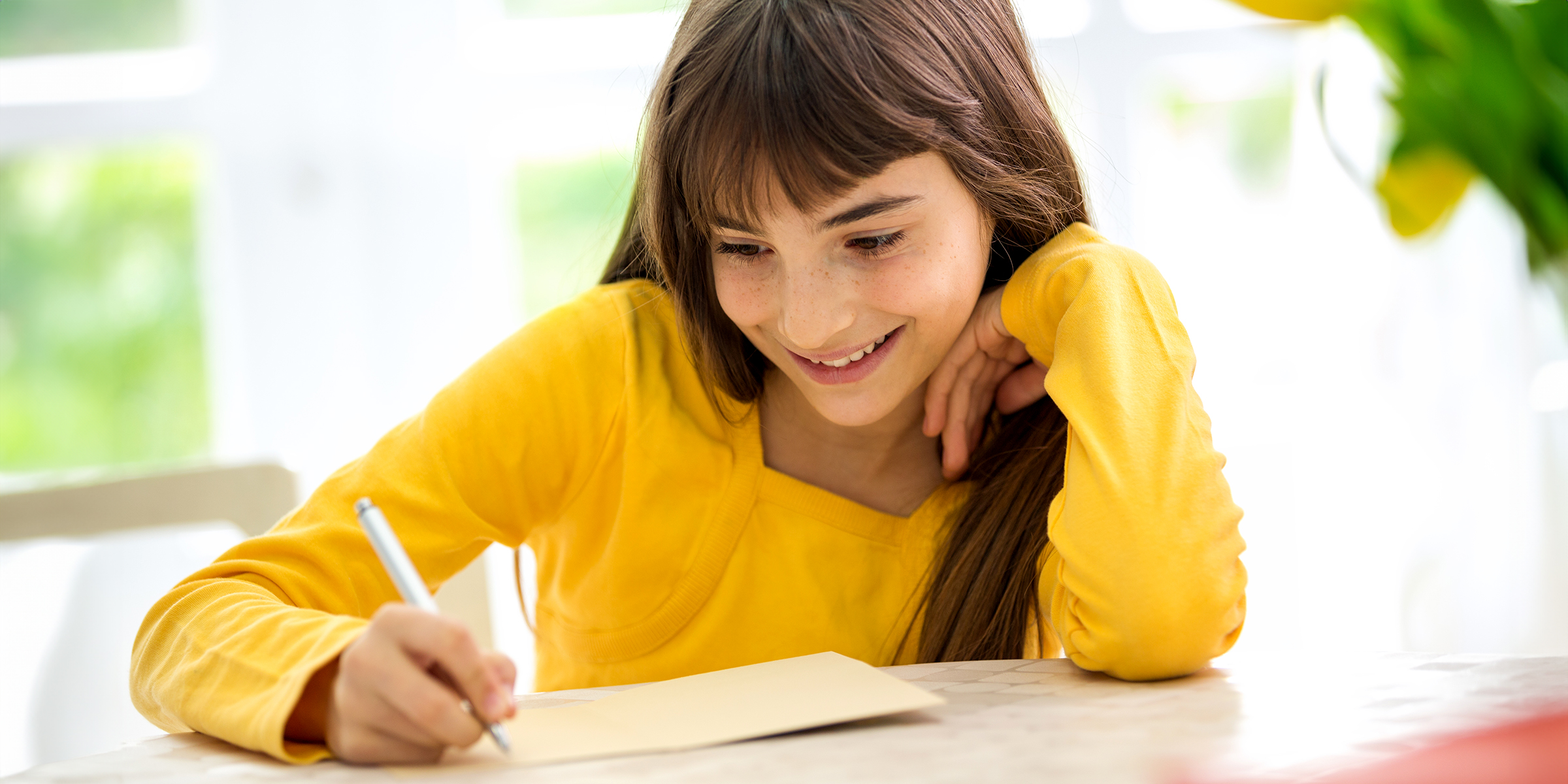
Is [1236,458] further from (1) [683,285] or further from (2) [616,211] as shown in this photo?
(1) [683,285]

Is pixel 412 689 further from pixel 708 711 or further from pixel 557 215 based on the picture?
pixel 557 215

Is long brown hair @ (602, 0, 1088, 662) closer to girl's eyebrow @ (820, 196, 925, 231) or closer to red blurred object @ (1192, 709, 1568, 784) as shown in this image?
girl's eyebrow @ (820, 196, 925, 231)

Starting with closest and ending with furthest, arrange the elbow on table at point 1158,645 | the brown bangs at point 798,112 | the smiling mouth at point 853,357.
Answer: the elbow on table at point 1158,645
the brown bangs at point 798,112
the smiling mouth at point 853,357

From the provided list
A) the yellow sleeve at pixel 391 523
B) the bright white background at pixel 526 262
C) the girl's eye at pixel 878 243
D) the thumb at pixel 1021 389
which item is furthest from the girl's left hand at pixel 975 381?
the bright white background at pixel 526 262

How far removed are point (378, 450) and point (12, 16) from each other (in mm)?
1639

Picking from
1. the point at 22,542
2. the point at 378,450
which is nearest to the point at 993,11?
the point at 378,450

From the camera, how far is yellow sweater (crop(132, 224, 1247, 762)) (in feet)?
2.14

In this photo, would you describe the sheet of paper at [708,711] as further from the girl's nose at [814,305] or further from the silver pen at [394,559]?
the girl's nose at [814,305]

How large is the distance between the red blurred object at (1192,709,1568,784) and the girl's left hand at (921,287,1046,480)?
1.66 ft

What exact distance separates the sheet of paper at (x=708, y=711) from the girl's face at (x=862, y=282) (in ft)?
0.85

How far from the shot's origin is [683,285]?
2.95 feet

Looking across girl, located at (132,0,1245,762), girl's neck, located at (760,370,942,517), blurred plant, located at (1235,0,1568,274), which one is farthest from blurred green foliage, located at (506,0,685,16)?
blurred plant, located at (1235,0,1568,274)

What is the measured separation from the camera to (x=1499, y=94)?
16.1 inches

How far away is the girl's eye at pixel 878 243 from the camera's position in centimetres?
80
